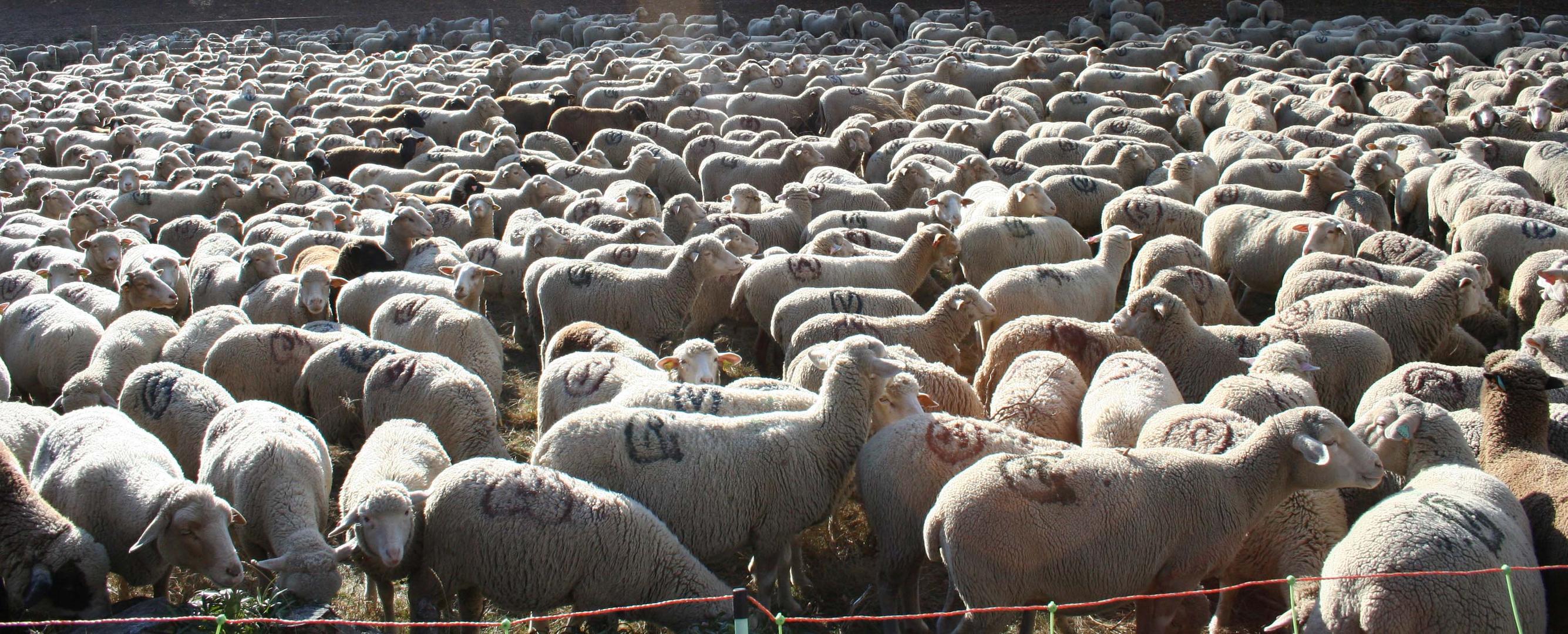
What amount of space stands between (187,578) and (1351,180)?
10.1 meters

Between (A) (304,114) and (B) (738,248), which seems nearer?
(B) (738,248)

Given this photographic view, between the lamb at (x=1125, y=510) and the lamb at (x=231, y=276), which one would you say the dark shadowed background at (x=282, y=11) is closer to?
the lamb at (x=231, y=276)

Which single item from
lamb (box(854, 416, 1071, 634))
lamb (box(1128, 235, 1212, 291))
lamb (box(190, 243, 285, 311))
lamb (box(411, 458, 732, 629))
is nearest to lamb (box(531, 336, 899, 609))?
lamb (box(854, 416, 1071, 634))

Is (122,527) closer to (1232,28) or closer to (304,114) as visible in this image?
(304,114)

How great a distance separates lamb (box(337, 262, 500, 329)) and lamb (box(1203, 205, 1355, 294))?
614 centimetres

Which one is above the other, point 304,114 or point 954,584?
point 954,584

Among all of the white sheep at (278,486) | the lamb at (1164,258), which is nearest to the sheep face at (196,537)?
the white sheep at (278,486)

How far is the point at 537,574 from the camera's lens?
15.5 feet

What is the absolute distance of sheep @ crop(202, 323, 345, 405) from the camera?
23.1ft

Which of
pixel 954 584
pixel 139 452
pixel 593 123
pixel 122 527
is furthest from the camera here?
pixel 593 123

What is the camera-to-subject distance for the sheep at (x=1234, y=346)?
6961 mm

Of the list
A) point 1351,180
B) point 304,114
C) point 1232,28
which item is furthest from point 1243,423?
point 1232,28

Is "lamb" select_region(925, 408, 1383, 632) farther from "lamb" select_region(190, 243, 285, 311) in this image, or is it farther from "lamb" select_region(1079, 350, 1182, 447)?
"lamb" select_region(190, 243, 285, 311)

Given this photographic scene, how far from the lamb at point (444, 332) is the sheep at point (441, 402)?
870 mm
